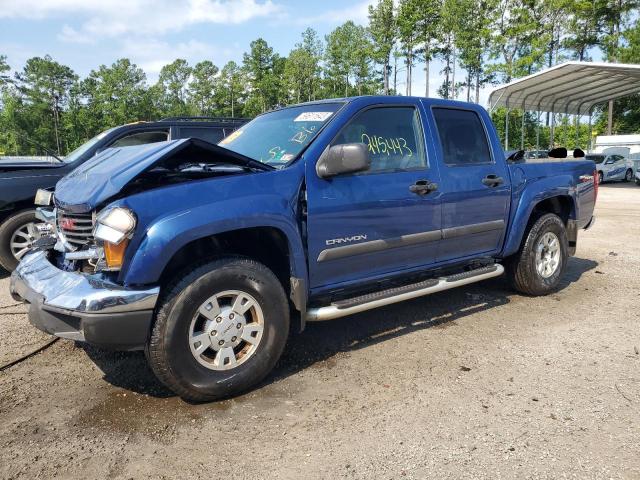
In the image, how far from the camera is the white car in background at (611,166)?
23.5 meters

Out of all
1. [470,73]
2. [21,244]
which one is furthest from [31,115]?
[21,244]

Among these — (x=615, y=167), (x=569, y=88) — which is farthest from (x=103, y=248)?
(x=615, y=167)

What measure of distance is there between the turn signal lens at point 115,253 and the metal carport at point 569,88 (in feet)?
64.3

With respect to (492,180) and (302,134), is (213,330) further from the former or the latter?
(492,180)

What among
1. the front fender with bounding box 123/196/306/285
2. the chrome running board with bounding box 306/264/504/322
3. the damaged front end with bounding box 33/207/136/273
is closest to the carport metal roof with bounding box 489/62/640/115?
the chrome running board with bounding box 306/264/504/322

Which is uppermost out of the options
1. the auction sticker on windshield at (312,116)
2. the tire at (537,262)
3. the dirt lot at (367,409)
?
the auction sticker on windshield at (312,116)

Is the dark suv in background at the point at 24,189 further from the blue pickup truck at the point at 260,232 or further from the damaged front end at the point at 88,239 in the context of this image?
the damaged front end at the point at 88,239

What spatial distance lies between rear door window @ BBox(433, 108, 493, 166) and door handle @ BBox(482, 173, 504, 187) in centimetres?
16

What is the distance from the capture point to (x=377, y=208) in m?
3.54

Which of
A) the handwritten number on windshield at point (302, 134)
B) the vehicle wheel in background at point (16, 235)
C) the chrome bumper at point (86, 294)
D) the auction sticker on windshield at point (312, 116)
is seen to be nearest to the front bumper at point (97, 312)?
the chrome bumper at point (86, 294)

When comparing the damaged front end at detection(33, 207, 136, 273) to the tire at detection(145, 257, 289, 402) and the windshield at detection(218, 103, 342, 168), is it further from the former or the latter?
the windshield at detection(218, 103, 342, 168)

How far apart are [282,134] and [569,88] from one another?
23638 millimetres

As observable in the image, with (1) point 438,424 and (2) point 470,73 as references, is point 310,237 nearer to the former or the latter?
(1) point 438,424

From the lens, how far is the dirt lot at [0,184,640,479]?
7.73ft
